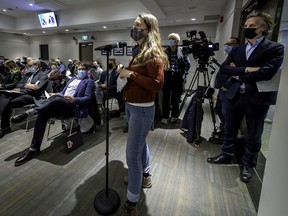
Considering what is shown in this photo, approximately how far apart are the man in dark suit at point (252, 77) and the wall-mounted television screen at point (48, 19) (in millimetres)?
7246

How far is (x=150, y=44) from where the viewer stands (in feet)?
3.88

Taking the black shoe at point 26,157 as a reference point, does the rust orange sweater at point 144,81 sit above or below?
above

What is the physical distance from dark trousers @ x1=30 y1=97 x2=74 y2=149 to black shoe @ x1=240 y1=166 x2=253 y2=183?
7.14 ft

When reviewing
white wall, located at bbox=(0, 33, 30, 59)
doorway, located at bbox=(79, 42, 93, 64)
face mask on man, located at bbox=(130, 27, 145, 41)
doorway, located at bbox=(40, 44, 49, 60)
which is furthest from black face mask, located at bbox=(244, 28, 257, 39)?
white wall, located at bbox=(0, 33, 30, 59)

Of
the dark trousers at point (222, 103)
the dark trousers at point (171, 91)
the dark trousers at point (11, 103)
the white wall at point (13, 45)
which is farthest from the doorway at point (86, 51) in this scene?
the dark trousers at point (222, 103)

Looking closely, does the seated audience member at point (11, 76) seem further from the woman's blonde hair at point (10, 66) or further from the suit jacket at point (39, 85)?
the suit jacket at point (39, 85)

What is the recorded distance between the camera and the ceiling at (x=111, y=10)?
15.3 feet

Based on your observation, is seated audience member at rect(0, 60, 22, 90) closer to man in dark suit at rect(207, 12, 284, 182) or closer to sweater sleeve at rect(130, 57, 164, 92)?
sweater sleeve at rect(130, 57, 164, 92)

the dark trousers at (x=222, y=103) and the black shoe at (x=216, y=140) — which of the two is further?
the black shoe at (x=216, y=140)

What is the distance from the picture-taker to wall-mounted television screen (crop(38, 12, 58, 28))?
273 inches

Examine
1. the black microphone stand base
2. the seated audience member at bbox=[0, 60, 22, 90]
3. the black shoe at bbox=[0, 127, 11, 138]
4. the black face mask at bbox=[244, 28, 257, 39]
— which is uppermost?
the black face mask at bbox=[244, 28, 257, 39]

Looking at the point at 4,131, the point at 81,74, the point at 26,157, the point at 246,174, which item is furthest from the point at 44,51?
the point at 246,174

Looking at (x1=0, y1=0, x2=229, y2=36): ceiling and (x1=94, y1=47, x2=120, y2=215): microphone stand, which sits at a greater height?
(x1=0, y1=0, x2=229, y2=36): ceiling

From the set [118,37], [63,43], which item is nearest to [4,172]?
[118,37]
